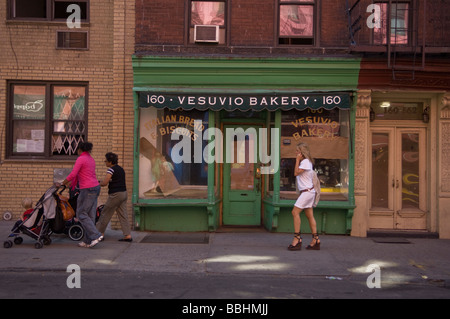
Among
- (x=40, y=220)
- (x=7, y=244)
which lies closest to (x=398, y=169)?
(x=40, y=220)

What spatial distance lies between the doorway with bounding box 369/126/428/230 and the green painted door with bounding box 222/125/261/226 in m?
2.70

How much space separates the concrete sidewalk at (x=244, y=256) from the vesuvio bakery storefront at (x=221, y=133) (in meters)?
0.57

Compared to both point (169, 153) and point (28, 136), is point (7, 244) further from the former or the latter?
point (169, 153)

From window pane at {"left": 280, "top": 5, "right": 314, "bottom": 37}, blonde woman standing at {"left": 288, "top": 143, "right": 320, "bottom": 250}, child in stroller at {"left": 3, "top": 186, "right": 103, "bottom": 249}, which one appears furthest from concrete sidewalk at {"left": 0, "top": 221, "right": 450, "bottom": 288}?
window pane at {"left": 280, "top": 5, "right": 314, "bottom": 37}

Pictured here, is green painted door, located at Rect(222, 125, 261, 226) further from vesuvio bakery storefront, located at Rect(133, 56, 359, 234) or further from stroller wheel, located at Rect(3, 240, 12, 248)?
stroller wheel, located at Rect(3, 240, 12, 248)

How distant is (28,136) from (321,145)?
680cm

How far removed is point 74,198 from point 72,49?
12.8 feet

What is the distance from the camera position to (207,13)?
11.0m

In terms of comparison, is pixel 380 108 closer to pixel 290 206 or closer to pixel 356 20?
pixel 356 20

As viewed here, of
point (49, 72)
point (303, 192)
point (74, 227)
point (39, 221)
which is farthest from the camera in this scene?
point (49, 72)

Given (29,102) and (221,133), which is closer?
(221,133)

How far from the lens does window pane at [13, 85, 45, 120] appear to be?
1140 centimetres

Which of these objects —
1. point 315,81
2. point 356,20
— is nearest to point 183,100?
point 315,81

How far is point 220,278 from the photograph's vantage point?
23.8 feet
